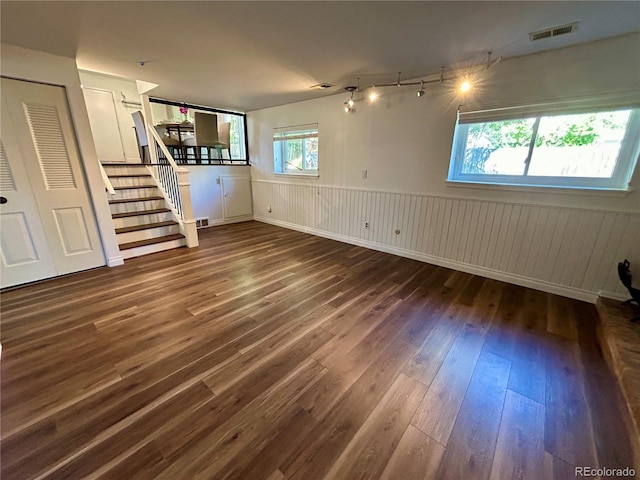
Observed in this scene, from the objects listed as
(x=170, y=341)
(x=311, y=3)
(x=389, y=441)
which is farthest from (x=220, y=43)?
(x=389, y=441)

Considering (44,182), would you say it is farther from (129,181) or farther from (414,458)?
(414,458)

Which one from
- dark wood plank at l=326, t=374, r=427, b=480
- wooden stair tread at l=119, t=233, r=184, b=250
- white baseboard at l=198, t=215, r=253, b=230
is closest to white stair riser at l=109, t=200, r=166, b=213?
wooden stair tread at l=119, t=233, r=184, b=250

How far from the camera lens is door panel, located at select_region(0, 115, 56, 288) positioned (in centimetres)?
253

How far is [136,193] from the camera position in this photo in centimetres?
421

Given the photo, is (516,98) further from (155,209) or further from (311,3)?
(155,209)

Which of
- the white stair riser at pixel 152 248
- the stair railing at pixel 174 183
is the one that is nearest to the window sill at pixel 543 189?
the stair railing at pixel 174 183

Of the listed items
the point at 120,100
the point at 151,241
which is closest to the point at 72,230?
the point at 151,241

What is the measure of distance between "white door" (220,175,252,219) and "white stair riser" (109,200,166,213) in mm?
1383

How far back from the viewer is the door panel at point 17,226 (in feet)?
8.29

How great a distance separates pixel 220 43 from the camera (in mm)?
2338

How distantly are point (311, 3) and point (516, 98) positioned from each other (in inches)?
89.9

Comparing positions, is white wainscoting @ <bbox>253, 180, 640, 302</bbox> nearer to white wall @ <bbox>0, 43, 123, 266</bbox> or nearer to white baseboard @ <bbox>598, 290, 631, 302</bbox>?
white baseboard @ <bbox>598, 290, 631, 302</bbox>

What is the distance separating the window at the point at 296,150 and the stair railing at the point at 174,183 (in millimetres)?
1835

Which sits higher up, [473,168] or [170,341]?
[473,168]
